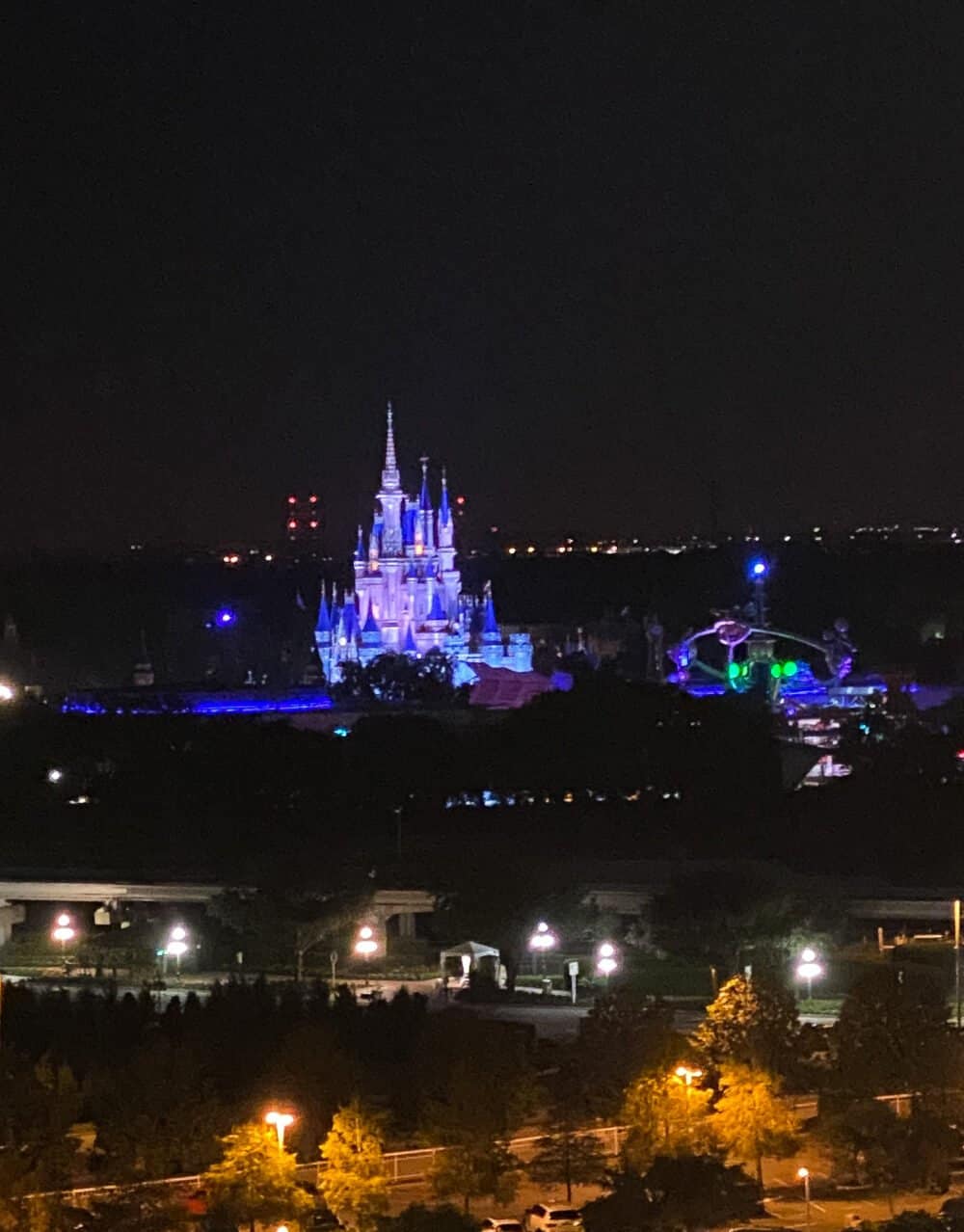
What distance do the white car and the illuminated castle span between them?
46.8 meters

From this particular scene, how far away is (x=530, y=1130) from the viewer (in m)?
19.1

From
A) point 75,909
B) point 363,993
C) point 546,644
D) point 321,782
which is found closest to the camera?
point 363,993

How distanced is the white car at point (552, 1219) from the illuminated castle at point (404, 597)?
153 feet

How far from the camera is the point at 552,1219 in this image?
55.9 feet

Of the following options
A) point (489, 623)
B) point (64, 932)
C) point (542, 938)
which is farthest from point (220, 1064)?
point (489, 623)

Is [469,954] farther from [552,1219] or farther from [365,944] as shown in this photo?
[552,1219]

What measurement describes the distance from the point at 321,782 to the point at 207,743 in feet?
17.6

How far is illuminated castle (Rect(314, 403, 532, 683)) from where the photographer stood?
64.4 meters

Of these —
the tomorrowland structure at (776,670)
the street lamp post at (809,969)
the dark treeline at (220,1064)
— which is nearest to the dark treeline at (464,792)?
the street lamp post at (809,969)

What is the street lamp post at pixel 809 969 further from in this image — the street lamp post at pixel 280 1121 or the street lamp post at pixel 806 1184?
the street lamp post at pixel 280 1121

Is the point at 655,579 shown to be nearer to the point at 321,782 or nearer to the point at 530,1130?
the point at 321,782

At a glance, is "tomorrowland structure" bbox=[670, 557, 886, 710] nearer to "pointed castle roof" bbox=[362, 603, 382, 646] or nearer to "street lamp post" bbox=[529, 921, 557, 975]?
"pointed castle roof" bbox=[362, 603, 382, 646]

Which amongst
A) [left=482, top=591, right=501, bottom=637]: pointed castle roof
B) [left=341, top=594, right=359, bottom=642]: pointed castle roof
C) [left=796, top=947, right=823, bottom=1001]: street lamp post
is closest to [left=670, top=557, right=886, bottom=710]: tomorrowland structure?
[left=482, top=591, right=501, bottom=637]: pointed castle roof

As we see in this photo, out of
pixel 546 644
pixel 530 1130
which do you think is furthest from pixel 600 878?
pixel 546 644
